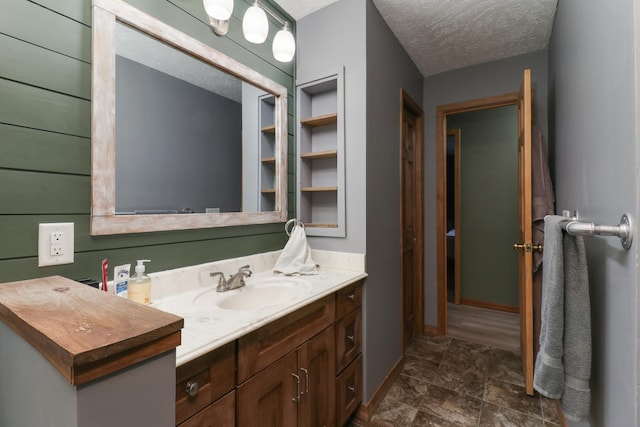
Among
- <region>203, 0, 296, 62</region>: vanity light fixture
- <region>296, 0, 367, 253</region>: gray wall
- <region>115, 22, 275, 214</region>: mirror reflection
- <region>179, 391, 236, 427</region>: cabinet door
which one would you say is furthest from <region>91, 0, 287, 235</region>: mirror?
<region>179, 391, 236, 427</region>: cabinet door

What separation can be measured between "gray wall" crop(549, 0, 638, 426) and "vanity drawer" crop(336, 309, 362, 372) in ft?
3.19

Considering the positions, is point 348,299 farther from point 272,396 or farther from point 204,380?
point 204,380

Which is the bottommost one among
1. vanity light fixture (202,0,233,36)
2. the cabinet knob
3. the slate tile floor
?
the slate tile floor

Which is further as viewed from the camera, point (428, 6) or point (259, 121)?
point (428, 6)

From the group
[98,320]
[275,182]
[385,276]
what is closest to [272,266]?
[275,182]

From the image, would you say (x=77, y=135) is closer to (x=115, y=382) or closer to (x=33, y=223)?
(x=33, y=223)

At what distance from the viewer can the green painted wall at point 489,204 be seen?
133 inches

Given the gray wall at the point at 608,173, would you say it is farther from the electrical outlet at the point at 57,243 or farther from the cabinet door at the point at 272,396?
the electrical outlet at the point at 57,243

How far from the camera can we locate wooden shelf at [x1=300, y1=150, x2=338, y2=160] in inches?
73.4

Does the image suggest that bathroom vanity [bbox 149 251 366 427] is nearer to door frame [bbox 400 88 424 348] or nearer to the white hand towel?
the white hand towel

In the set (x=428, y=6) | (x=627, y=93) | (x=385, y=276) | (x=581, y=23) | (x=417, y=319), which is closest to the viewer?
(x=627, y=93)

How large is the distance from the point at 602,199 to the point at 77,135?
173cm

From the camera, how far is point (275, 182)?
1843 millimetres

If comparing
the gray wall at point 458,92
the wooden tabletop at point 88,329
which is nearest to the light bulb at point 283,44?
the wooden tabletop at point 88,329
